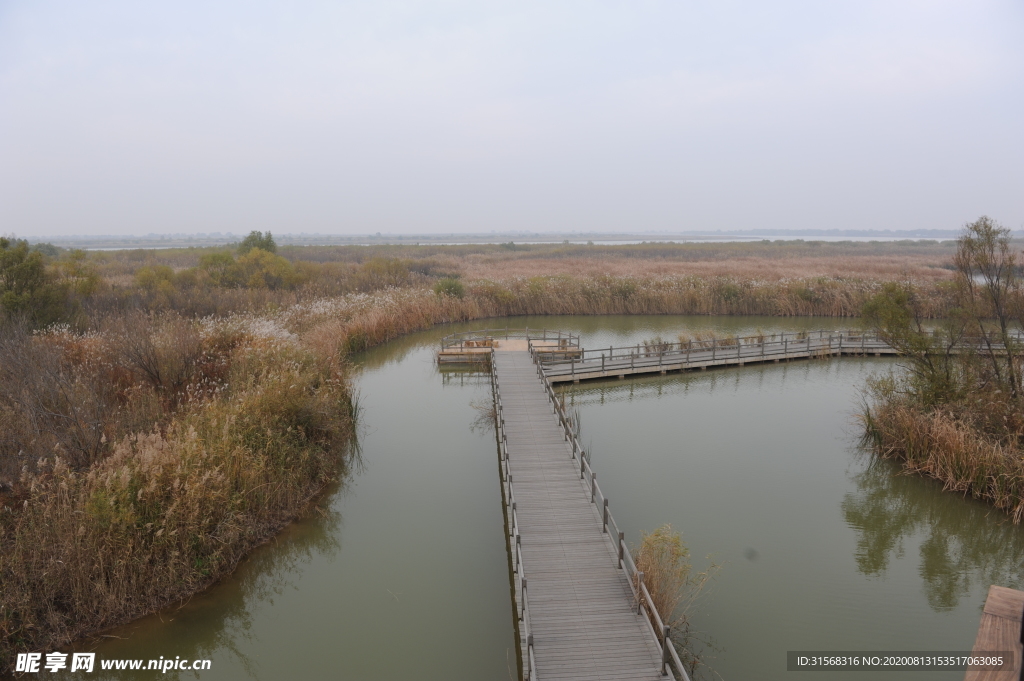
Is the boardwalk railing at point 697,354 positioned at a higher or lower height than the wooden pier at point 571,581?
higher

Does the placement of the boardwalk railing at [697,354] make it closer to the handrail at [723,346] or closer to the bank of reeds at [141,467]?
the handrail at [723,346]

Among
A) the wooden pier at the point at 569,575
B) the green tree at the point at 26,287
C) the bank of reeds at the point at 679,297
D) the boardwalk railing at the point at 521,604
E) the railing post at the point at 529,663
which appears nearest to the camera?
the railing post at the point at 529,663

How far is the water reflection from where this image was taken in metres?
9.49

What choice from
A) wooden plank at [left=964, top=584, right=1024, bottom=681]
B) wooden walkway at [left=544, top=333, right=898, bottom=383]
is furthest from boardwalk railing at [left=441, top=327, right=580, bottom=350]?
wooden plank at [left=964, top=584, right=1024, bottom=681]

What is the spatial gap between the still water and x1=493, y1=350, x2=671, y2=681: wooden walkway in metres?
0.78

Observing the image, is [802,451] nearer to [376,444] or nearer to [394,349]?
[376,444]

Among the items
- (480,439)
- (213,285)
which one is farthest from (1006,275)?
(213,285)

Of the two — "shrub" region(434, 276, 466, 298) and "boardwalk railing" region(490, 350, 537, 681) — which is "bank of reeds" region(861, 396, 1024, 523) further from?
"shrub" region(434, 276, 466, 298)

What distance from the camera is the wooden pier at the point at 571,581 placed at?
269 inches

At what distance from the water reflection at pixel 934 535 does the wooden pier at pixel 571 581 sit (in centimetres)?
461

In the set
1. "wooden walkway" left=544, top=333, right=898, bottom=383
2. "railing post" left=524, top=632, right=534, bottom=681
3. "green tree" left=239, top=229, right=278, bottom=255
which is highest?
"green tree" left=239, top=229, right=278, bottom=255

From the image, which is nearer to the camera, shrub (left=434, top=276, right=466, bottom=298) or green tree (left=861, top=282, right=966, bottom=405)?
green tree (left=861, top=282, right=966, bottom=405)

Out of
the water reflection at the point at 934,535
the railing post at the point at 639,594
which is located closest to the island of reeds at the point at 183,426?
the water reflection at the point at 934,535

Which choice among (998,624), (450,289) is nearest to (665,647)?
(998,624)
